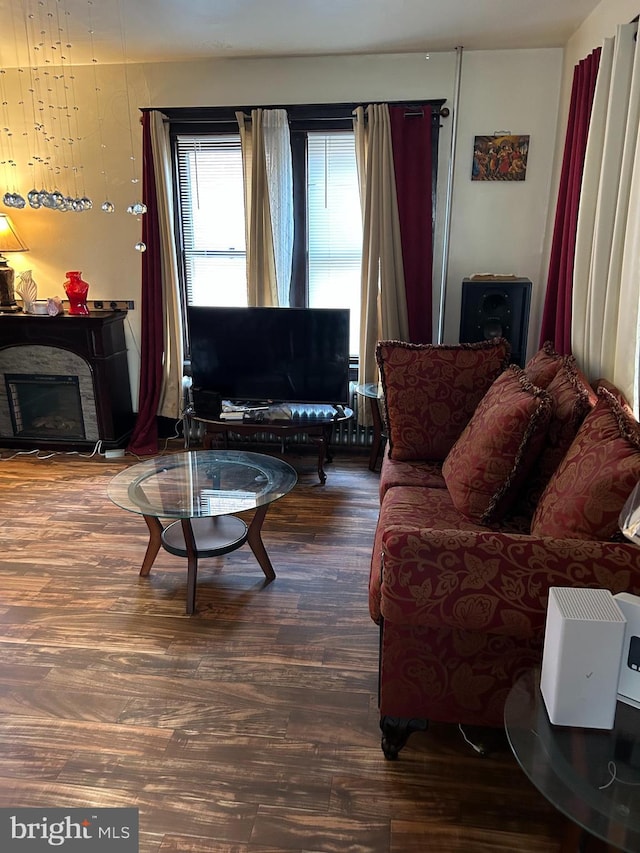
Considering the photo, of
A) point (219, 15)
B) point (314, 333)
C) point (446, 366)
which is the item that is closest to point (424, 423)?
point (446, 366)

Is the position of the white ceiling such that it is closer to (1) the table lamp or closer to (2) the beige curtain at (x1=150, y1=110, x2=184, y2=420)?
(2) the beige curtain at (x1=150, y1=110, x2=184, y2=420)

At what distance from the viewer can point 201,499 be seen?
2561 millimetres

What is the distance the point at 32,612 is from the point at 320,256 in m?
2.90

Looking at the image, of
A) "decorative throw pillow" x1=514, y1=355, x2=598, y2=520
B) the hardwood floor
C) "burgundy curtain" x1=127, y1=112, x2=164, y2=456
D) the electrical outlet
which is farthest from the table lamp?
"decorative throw pillow" x1=514, y1=355, x2=598, y2=520

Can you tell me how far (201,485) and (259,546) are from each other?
38cm

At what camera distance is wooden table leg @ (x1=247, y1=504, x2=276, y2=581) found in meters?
2.66

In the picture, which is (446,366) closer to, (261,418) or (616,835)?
(261,418)

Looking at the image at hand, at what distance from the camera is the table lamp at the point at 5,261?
4238 mm

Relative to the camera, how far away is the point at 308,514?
11.2ft

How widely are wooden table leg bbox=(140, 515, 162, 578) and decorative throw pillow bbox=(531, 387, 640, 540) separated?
1.62m

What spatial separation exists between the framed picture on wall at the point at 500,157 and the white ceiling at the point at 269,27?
0.52 m

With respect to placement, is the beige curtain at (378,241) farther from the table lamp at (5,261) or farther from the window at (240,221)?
the table lamp at (5,261)

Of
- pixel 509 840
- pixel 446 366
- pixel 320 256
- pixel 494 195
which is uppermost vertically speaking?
pixel 494 195

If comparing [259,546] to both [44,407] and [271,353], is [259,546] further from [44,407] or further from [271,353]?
[44,407]
